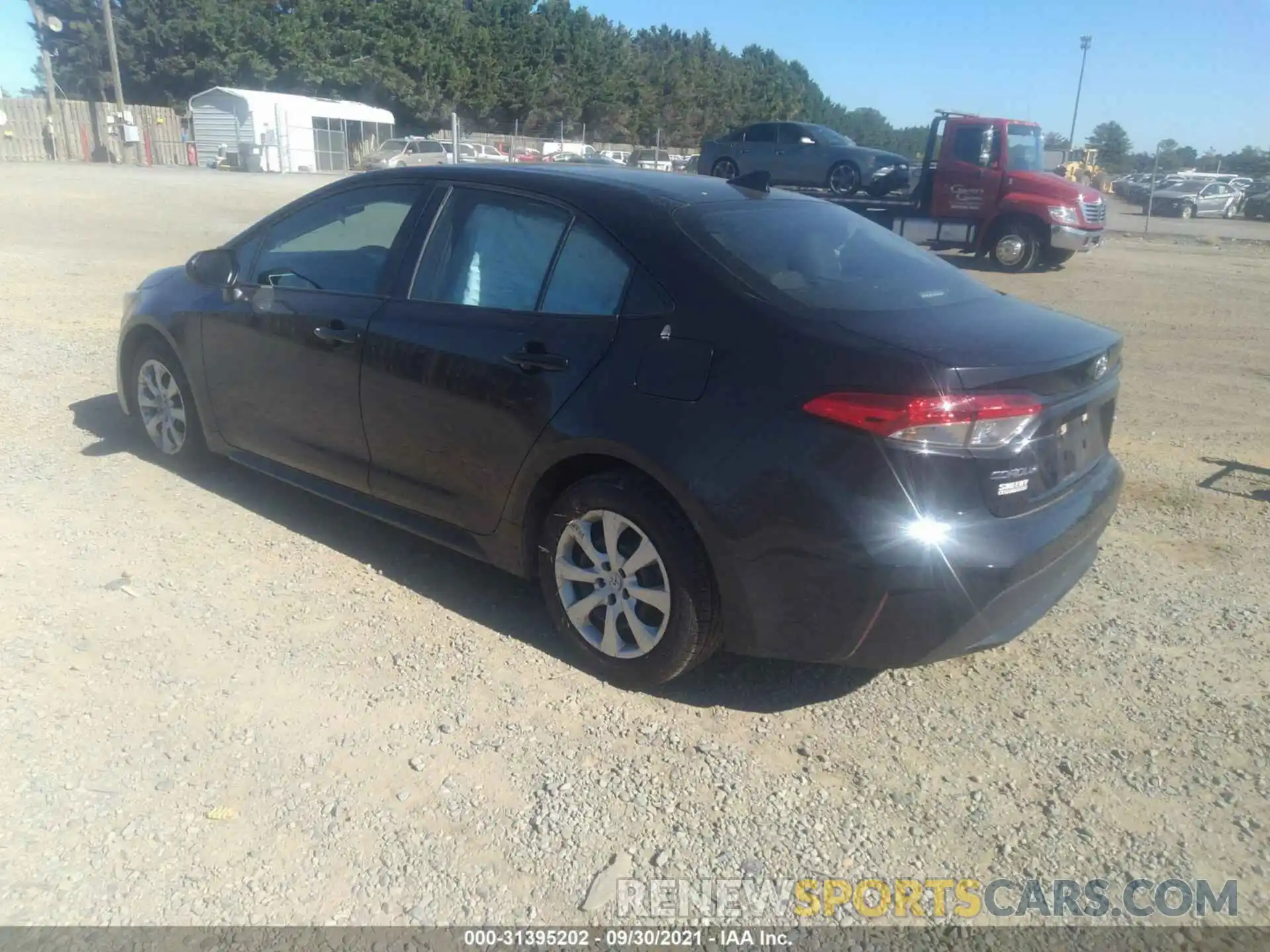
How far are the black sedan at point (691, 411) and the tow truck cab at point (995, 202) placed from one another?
1344cm

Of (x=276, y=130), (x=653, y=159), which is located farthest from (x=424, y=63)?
(x=653, y=159)

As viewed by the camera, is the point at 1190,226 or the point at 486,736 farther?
the point at 1190,226

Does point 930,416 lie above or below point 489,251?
below

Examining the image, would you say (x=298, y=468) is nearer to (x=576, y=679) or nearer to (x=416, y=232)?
(x=416, y=232)

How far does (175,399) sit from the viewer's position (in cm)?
530

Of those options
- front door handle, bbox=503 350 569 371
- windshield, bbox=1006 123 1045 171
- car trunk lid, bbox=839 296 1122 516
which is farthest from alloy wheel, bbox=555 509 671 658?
windshield, bbox=1006 123 1045 171

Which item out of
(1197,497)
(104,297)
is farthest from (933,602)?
(104,297)

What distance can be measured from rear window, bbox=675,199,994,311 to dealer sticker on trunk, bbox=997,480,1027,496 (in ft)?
2.32

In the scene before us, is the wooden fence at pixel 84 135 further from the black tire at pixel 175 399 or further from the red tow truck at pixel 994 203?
the black tire at pixel 175 399

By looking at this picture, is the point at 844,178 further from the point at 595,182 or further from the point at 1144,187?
the point at 1144,187

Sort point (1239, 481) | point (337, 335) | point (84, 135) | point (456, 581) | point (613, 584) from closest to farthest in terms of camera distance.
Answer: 1. point (613, 584)
2. point (337, 335)
3. point (456, 581)
4. point (1239, 481)
5. point (84, 135)

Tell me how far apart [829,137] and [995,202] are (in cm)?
500

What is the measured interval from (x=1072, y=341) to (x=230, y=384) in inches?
147

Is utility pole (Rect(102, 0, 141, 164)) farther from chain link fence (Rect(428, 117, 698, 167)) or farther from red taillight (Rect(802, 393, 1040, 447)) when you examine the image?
red taillight (Rect(802, 393, 1040, 447))
